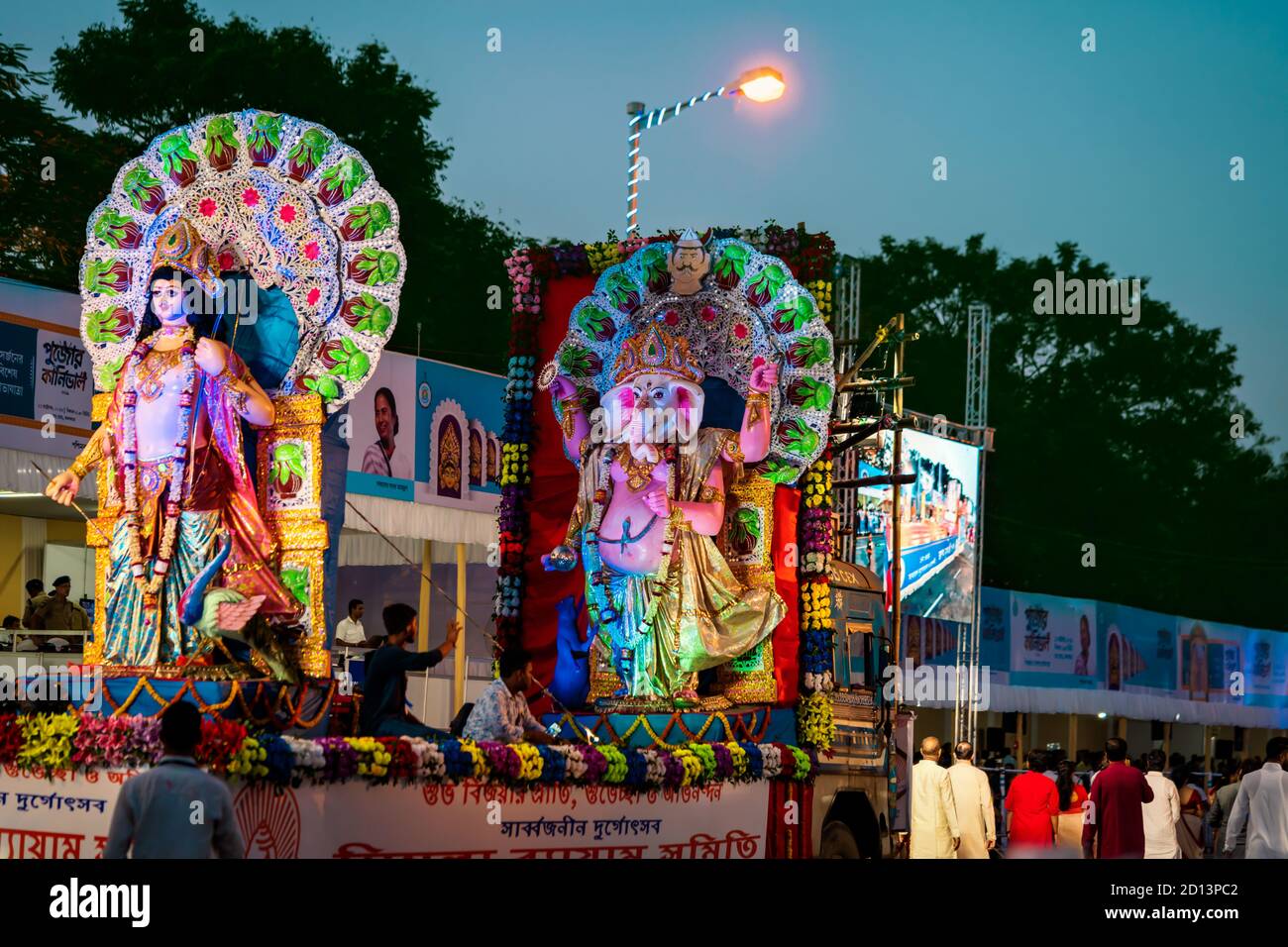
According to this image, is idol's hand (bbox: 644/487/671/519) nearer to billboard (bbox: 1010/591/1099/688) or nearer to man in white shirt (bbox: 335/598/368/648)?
man in white shirt (bbox: 335/598/368/648)

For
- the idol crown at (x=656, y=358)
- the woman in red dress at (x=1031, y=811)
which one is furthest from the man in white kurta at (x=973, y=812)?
the idol crown at (x=656, y=358)

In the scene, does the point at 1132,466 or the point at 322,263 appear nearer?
the point at 322,263

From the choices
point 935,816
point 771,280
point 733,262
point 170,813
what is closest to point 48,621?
point 733,262

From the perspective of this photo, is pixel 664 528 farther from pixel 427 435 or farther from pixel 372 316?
pixel 427 435

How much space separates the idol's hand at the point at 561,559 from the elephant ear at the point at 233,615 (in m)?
2.95

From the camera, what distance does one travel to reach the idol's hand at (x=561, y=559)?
44.9 feet

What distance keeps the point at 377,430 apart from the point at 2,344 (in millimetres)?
4483

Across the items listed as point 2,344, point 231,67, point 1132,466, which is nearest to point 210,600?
point 2,344

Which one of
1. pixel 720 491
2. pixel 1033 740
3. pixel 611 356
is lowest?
pixel 1033 740

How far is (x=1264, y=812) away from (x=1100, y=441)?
35095mm

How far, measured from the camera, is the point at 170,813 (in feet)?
24.1

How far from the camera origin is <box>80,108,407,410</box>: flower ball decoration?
12.1 metres

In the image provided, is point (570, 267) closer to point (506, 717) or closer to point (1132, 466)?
point (506, 717)
